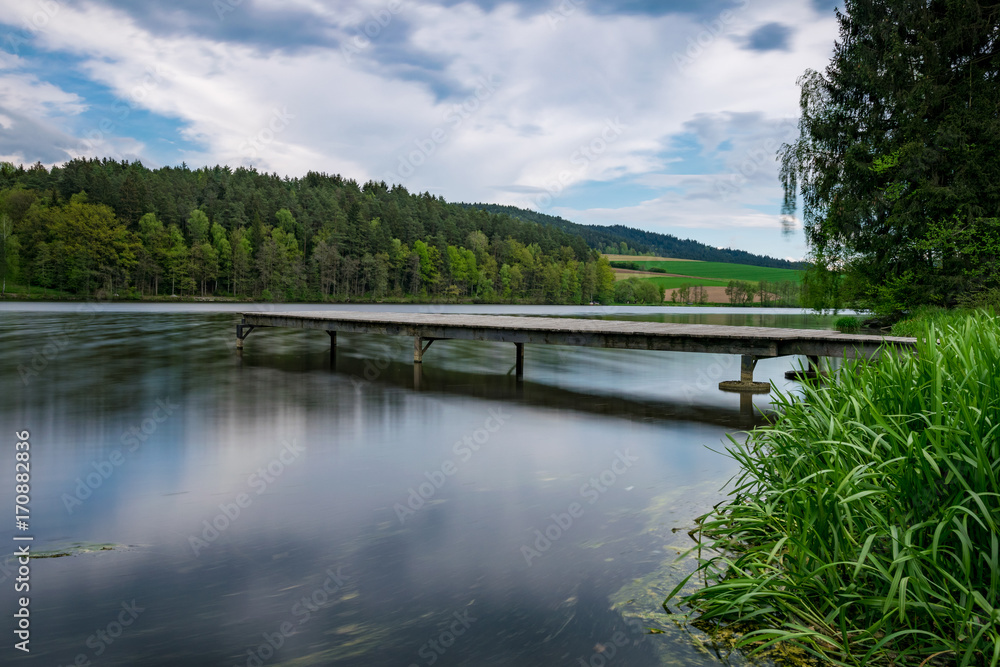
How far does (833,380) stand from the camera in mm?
6016

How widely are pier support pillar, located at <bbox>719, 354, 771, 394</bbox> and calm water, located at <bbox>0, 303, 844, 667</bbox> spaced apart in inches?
24.8

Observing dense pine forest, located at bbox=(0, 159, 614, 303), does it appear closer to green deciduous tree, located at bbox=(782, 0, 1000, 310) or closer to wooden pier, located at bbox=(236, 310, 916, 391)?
wooden pier, located at bbox=(236, 310, 916, 391)

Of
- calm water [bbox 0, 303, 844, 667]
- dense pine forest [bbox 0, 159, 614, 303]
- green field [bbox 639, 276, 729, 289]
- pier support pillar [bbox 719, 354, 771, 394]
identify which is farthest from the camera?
green field [bbox 639, 276, 729, 289]

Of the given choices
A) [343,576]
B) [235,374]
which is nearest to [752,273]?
[235,374]

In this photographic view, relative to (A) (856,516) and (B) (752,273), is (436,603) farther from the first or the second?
(B) (752,273)

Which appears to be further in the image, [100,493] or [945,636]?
[100,493]

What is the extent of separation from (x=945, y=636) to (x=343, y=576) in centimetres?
381

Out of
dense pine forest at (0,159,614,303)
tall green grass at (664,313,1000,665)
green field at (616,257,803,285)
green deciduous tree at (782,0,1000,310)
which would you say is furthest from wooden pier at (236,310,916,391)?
green field at (616,257,803,285)

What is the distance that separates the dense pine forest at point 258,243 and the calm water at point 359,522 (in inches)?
3271

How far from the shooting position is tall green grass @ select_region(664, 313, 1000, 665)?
3.30 metres

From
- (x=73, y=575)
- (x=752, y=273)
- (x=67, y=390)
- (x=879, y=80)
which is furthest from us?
(x=752, y=273)

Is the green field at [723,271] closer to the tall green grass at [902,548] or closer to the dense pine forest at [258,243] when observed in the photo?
the dense pine forest at [258,243]

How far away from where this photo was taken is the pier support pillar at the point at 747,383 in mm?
14555

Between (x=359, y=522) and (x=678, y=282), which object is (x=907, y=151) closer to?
→ (x=359, y=522)
